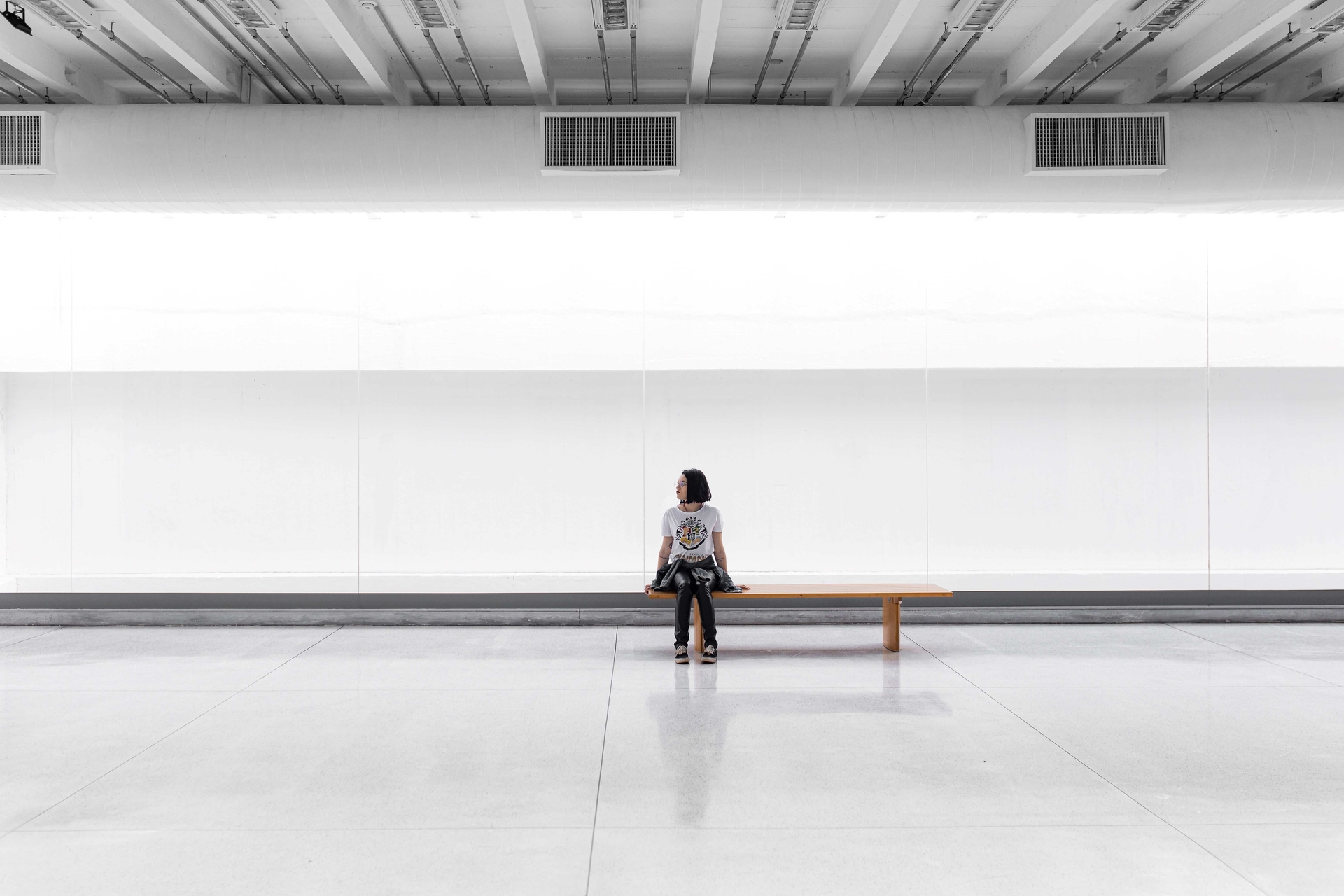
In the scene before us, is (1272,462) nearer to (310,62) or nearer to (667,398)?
(667,398)

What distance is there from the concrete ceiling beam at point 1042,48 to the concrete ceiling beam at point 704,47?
193 cm

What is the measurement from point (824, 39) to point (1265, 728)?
4.55m

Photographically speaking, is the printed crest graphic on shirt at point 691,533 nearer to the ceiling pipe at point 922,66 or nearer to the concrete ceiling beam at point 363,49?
the ceiling pipe at point 922,66

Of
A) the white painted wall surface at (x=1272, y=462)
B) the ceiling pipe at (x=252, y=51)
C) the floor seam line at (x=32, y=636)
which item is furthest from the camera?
the white painted wall surface at (x=1272, y=462)

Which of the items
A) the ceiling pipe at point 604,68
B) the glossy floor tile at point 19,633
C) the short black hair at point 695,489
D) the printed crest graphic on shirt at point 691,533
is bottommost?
the glossy floor tile at point 19,633

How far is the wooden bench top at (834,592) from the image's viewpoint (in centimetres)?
604

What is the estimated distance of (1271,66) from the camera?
223 inches

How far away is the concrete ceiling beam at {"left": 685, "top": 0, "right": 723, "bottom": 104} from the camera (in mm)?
4664

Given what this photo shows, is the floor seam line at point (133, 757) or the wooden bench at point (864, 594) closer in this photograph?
the floor seam line at point (133, 757)

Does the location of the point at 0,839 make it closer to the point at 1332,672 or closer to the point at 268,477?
the point at 268,477

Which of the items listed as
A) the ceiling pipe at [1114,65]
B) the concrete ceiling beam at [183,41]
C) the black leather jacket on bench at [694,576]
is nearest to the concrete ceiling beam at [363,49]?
the concrete ceiling beam at [183,41]

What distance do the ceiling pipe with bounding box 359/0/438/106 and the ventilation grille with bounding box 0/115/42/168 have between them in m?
2.41

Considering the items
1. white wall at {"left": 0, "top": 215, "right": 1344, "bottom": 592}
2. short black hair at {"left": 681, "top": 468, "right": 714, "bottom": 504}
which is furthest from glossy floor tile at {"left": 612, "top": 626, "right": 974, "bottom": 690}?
short black hair at {"left": 681, "top": 468, "right": 714, "bottom": 504}

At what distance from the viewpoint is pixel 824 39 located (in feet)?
17.8
